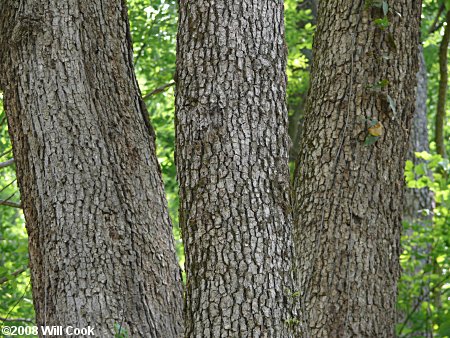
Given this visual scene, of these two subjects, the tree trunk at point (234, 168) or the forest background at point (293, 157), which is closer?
the tree trunk at point (234, 168)

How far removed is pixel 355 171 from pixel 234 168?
1.19 m

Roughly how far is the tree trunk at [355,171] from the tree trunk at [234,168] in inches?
35.8

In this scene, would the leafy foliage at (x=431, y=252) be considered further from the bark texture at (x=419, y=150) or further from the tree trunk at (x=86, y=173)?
the tree trunk at (x=86, y=173)

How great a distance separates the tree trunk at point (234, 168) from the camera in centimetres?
259

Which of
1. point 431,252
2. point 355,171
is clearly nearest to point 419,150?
point 431,252

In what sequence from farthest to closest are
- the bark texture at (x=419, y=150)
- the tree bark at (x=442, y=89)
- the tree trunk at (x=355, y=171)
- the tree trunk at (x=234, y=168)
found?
the bark texture at (x=419, y=150) < the tree bark at (x=442, y=89) < the tree trunk at (x=355, y=171) < the tree trunk at (x=234, y=168)

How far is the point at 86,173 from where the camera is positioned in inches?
127

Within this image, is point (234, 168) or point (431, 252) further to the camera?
point (431, 252)

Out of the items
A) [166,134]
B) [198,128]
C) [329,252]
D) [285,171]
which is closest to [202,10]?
[198,128]

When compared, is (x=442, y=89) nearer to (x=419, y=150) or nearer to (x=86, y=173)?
(x=419, y=150)

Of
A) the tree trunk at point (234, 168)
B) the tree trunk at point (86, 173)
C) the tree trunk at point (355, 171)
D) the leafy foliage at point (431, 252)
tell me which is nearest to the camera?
the tree trunk at point (234, 168)

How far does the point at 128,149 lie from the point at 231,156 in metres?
0.87

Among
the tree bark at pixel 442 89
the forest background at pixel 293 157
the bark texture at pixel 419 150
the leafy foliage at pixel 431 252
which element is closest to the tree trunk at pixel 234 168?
the forest background at pixel 293 157

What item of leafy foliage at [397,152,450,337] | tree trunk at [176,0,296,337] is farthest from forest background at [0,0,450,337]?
tree trunk at [176,0,296,337]
